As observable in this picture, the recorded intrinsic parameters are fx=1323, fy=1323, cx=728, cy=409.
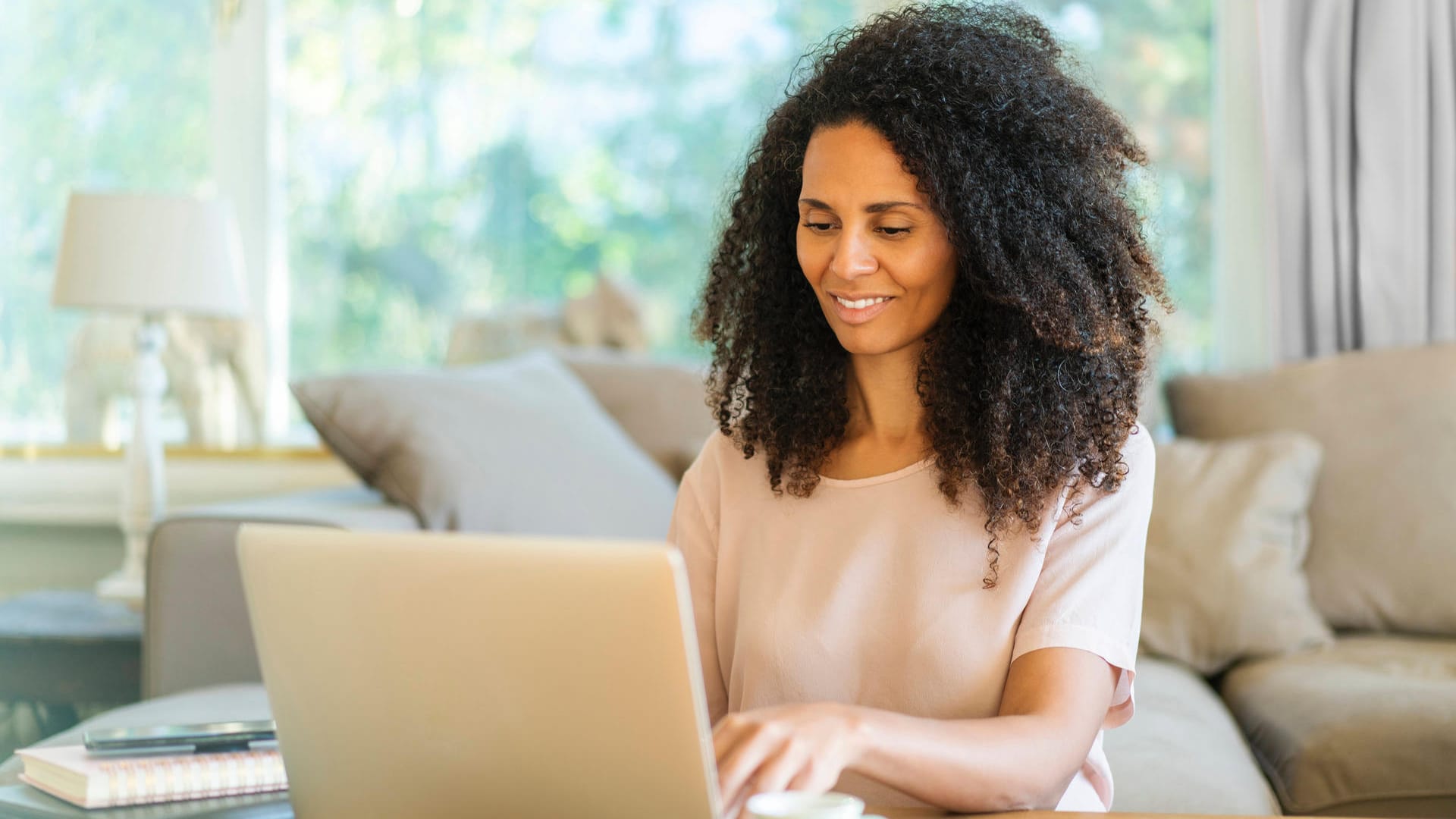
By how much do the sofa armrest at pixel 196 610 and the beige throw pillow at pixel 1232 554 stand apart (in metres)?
1.35

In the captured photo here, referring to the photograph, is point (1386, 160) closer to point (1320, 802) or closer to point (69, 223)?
point (1320, 802)

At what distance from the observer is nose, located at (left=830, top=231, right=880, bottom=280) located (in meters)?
1.20

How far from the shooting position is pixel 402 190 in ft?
11.0

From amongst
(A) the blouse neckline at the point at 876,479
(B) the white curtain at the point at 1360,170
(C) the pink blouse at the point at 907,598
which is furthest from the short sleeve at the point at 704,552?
(B) the white curtain at the point at 1360,170

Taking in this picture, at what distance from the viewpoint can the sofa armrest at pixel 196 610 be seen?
187cm

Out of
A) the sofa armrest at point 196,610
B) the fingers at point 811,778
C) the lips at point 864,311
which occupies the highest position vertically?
the lips at point 864,311

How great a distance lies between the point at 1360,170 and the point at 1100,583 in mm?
2007

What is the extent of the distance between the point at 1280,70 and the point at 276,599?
8.66 feet

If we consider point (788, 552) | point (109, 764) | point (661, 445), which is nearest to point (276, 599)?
point (109, 764)

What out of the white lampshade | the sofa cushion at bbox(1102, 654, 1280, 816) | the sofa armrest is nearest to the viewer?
the sofa cushion at bbox(1102, 654, 1280, 816)

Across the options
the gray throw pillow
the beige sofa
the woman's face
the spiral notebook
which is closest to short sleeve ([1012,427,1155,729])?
the woman's face

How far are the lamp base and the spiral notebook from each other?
1448 millimetres

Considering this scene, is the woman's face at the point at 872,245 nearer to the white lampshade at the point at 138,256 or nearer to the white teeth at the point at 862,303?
the white teeth at the point at 862,303

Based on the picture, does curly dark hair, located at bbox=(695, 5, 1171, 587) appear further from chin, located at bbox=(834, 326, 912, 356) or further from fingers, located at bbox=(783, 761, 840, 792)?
fingers, located at bbox=(783, 761, 840, 792)
